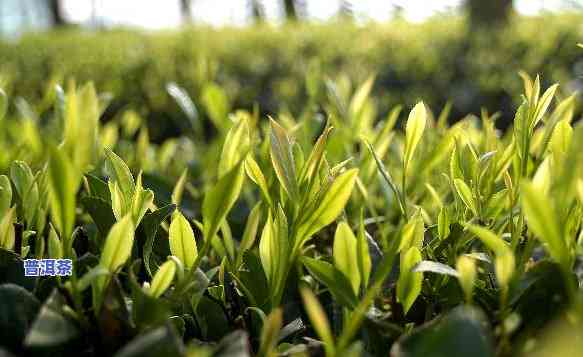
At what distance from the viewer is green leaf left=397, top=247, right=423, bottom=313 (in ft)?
2.91

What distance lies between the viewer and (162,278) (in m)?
0.83

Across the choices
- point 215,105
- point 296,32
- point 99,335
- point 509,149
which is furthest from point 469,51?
point 99,335

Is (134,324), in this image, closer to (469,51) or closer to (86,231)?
(86,231)

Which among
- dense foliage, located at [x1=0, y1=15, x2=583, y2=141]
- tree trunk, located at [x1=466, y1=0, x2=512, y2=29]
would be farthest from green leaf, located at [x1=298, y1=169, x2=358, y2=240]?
tree trunk, located at [x1=466, y1=0, x2=512, y2=29]

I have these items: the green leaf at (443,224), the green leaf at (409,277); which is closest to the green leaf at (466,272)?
the green leaf at (409,277)

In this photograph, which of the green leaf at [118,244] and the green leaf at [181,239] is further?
the green leaf at [181,239]

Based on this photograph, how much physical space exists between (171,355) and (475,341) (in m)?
0.29

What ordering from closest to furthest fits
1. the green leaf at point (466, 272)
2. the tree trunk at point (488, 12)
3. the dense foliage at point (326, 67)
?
1. the green leaf at point (466, 272)
2. the dense foliage at point (326, 67)
3. the tree trunk at point (488, 12)

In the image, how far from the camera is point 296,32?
6.62 m

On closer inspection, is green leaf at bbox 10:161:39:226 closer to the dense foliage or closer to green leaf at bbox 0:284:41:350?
green leaf at bbox 0:284:41:350

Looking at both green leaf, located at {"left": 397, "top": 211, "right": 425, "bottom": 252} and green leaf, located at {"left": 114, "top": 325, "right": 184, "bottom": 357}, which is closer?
green leaf, located at {"left": 114, "top": 325, "right": 184, "bottom": 357}

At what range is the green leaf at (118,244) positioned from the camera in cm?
82

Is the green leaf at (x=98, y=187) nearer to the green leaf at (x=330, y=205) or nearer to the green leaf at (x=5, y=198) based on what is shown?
the green leaf at (x=5, y=198)

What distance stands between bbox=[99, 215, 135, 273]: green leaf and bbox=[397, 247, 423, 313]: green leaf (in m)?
0.34
